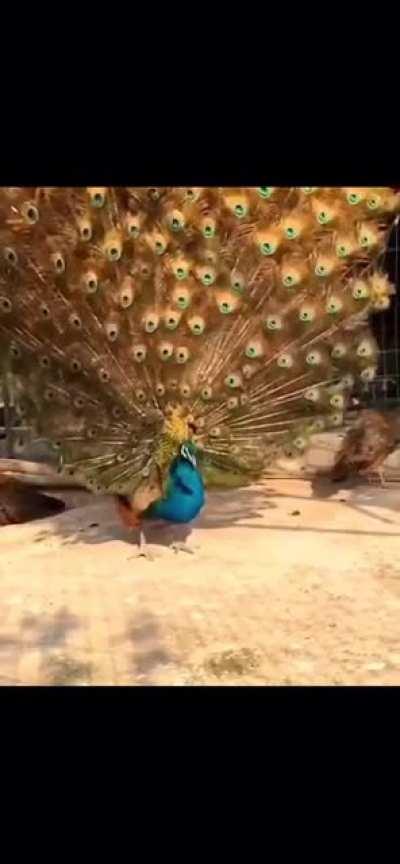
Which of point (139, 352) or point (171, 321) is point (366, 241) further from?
point (139, 352)

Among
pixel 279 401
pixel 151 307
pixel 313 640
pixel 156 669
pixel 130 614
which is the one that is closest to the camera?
pixel 156 669

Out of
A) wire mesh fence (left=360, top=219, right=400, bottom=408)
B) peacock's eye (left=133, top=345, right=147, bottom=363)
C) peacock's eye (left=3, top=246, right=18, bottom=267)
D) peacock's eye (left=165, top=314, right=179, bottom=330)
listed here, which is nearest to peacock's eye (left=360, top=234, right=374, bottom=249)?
peacock's eye (left=165, top=314, right=179, bottom=330)

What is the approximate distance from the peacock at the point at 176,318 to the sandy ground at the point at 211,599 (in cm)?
54

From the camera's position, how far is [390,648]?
129 inches

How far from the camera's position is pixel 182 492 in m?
4.92

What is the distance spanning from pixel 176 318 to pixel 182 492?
110 centimetres

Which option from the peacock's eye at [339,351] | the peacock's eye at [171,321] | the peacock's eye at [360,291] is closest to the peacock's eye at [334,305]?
the peacock's eye at [360,291]

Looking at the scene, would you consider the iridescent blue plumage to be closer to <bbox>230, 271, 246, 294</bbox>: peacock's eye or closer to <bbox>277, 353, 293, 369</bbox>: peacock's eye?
<bbox>277, 353, 293, 369</bbox>: peacock's eye

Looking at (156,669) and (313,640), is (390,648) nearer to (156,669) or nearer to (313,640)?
(313,640)

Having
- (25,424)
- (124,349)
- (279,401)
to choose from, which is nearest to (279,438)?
(279,401)

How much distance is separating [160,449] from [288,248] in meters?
1.51

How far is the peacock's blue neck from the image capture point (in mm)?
4867

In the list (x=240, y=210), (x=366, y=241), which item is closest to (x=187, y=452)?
(x=240, y=210)

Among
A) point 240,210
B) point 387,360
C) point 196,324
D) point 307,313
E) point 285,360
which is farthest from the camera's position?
point 387,360
